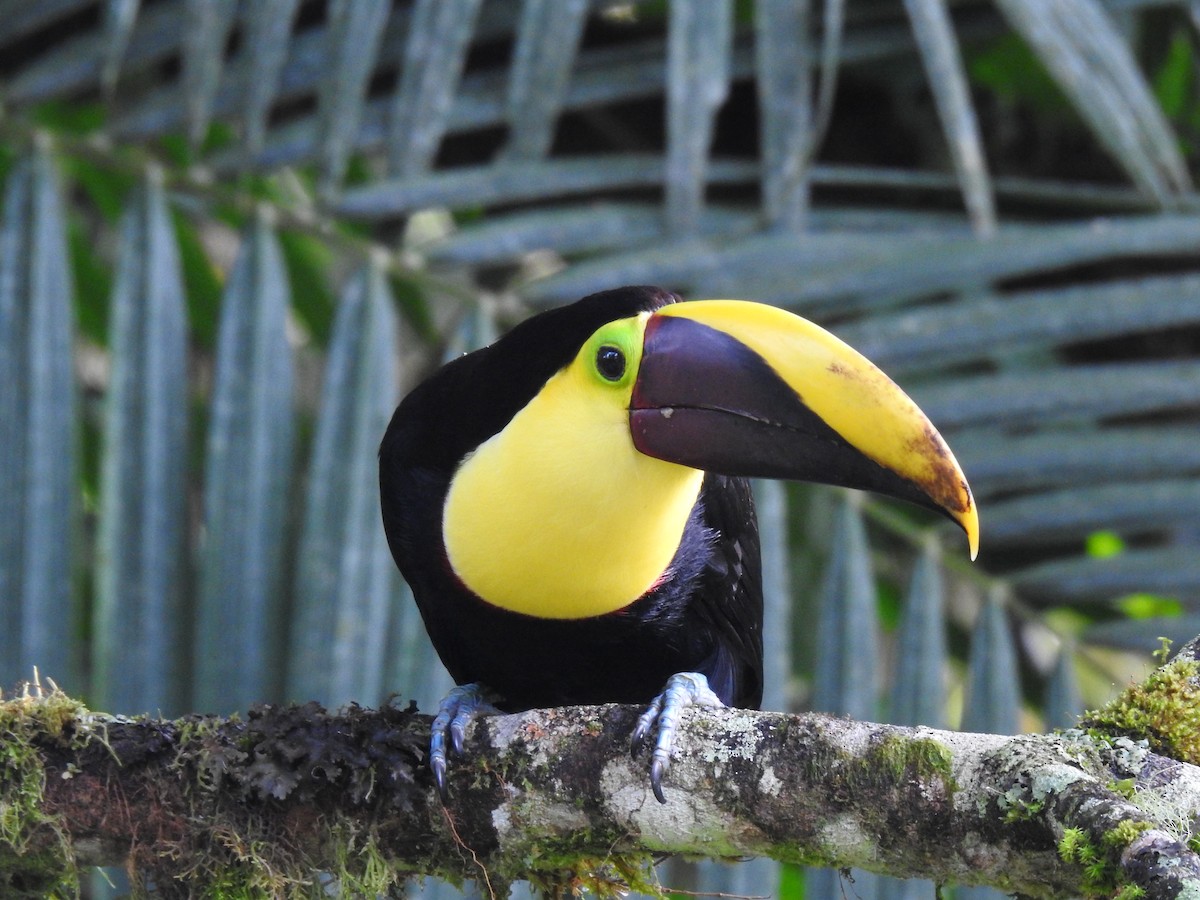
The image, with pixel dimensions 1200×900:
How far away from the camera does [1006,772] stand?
6.06ft

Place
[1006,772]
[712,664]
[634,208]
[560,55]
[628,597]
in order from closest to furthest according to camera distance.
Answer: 1. [1006,772]
2. [628,597]
3. [712,664]
4. [560,55]
5. [634,208]

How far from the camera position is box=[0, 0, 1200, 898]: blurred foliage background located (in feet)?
11.2

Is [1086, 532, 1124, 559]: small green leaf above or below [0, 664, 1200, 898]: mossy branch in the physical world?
above

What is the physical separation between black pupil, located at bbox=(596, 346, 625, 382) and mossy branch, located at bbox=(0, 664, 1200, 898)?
1.86 feet

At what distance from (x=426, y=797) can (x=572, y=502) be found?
0.55m

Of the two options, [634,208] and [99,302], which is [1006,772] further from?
[99,302]

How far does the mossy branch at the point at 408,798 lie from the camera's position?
200 centimetres

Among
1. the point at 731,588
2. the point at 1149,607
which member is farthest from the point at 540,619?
the point at 1149,607

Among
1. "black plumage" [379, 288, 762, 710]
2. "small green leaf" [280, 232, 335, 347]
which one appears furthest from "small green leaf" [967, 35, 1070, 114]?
"black plumage" [379, 288, 762, 710]

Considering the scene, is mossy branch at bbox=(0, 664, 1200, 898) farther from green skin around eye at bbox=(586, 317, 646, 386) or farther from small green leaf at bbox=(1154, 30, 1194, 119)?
small green leaf at bbox=(1154, 30, 1194, 119)

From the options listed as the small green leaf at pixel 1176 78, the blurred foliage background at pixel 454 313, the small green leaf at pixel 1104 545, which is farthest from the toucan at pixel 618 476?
the small green leaf at pixel 1176 78

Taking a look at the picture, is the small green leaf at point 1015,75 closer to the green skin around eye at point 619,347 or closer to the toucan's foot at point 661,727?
the green skin around eye at point 619,347

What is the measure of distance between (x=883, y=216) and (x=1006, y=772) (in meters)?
2.46

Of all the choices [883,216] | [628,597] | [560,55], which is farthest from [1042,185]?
[628,597]
